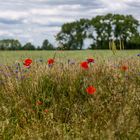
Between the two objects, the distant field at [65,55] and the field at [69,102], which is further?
the distant field at [65,55]

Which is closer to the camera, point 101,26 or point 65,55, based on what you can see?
Answer: point 65,55

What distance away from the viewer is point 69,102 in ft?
18.3

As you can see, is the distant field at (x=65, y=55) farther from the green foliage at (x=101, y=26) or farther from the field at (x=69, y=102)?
the green foliage at (x=101, y=26)

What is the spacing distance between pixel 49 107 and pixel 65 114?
265mm

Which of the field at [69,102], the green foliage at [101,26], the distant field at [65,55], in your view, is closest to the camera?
the field at [69,102]

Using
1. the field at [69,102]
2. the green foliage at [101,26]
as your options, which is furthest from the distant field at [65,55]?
the green foliage at [101,26]

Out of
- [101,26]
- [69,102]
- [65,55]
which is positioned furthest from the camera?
[101,26]

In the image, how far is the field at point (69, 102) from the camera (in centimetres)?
421

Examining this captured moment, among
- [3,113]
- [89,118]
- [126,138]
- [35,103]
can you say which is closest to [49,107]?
[35,103]

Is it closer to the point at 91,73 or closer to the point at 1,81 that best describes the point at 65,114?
the point at 91,73

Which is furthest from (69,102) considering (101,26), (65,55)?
(101,26)

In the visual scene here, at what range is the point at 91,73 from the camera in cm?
606

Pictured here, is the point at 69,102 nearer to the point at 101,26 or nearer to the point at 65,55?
the point at 65,55

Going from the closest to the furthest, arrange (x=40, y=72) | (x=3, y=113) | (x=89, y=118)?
(x=89, y=118) < (x=3, y=113) < (x=40, y=72)
